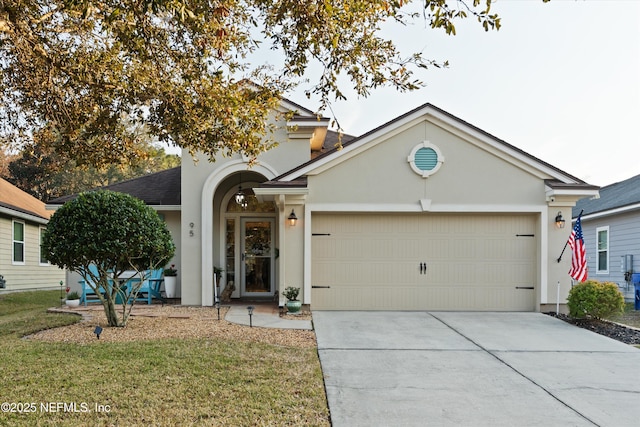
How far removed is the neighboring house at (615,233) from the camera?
1466 cm

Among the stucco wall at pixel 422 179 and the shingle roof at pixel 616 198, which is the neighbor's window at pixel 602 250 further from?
the stucco wall at pixel 422 179

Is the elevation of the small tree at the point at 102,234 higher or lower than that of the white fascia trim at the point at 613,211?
lower

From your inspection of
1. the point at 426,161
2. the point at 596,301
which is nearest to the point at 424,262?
the point at 426,161

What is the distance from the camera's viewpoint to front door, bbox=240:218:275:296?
45.4ft

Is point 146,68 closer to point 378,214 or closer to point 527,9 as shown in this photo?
point 527,9

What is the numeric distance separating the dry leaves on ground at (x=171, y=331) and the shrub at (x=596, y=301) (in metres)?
5.19

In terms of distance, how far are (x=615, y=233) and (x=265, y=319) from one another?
40.1 feet

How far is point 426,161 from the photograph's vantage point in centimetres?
1063

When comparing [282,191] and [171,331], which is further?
[282,191]

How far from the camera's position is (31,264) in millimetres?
18688

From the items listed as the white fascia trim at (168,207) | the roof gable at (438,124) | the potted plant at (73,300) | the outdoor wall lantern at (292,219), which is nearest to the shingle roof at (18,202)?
the potted plant at (73,300)

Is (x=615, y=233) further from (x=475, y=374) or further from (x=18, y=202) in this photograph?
(x=18, y=202)

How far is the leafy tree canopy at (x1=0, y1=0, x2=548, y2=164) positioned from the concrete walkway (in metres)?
3.50

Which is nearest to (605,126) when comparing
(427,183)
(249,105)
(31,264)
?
(427,183)
